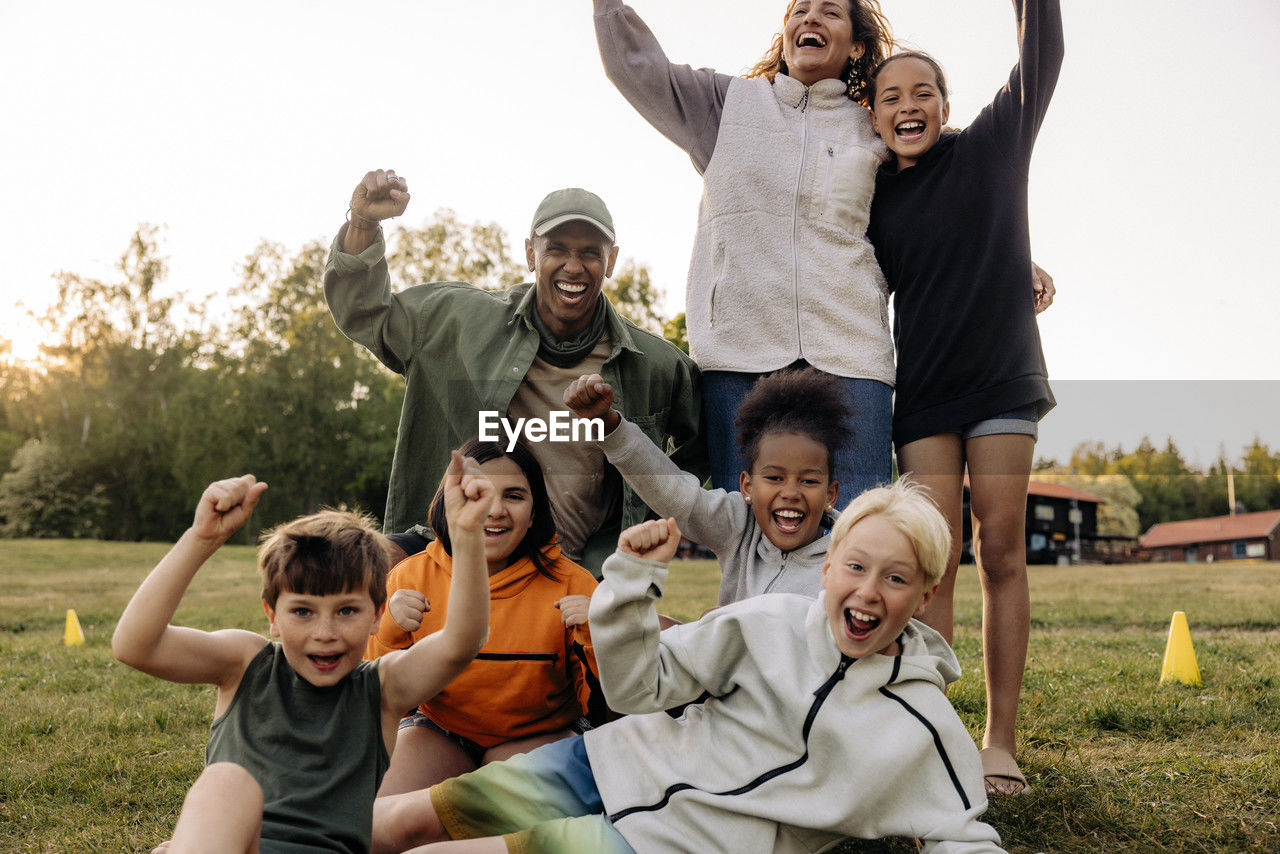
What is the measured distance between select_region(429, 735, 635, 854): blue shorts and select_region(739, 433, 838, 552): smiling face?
839mm

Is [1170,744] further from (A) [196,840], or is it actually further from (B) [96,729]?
(B) [96,729]

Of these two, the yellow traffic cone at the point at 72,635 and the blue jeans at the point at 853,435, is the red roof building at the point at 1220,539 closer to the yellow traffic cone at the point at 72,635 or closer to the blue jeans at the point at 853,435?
the yellow traffic cone at the point at 72,635

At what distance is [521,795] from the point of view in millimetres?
2633

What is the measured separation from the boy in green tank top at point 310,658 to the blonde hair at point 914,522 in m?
0.88

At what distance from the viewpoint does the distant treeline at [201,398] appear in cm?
3578

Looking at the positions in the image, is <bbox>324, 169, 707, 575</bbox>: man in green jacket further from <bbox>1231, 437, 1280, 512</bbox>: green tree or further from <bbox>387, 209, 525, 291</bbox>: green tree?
<bbox>1231, 437, 1280, 512</bbox>: green tree

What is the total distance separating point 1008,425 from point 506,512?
5.31ft

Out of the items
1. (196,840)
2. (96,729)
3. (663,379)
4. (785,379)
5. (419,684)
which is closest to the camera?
(196,840)

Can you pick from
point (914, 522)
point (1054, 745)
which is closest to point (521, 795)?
point (914, 522)

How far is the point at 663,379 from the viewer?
13.0ft

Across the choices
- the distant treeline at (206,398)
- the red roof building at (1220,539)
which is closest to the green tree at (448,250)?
the distant treeline at (206,398)

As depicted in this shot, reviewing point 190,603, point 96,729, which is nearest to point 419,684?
point 96,729

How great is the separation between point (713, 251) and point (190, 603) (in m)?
11.9

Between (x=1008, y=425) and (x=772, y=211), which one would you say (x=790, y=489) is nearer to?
(x=1008, y=425)
